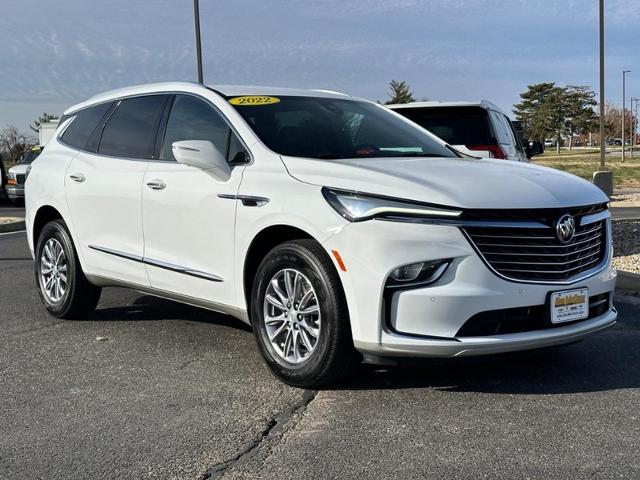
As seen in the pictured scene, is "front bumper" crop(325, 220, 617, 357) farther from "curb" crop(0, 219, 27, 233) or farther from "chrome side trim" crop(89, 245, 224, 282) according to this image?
"curb" crop(0, 219, 27, 233)

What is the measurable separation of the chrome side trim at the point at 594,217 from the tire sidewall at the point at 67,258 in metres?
3.85

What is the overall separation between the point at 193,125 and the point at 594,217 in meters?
2.66

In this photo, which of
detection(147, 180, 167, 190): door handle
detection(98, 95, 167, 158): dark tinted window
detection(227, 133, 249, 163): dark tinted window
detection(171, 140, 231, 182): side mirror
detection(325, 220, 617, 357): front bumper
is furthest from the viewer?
detection(98, 95, 167, 158): dark tinted window

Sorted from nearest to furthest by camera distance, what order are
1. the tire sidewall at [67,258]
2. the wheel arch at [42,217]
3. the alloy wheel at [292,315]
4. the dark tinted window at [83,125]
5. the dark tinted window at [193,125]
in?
1. the alloy wheel at [292,315]
2. the dark tinted window at [193,125]
3. the tire sidewall at [67,258]
4. the dark tinted window at [83,125]
5. the wheel arch at [42,217]

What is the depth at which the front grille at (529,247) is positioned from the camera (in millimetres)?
3742

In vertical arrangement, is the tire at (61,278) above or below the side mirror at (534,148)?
below

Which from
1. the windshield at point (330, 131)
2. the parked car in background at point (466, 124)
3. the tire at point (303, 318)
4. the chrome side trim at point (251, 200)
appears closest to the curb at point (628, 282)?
the parked car in background at point (466, 124)

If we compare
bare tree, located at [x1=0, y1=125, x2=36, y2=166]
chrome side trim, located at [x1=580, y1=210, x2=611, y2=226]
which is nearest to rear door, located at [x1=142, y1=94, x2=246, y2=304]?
chrome side trim, located at [x1=580, y1=210, x2=611, y2=226]

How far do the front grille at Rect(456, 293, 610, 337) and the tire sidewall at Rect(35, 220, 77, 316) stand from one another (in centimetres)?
347

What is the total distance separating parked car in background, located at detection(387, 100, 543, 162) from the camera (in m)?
8.66

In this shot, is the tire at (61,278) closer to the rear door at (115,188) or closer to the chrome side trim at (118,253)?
the rear door at (115,188)

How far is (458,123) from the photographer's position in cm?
886

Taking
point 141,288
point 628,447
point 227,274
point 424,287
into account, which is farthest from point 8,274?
point 628,447

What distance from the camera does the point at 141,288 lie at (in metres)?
5.39
